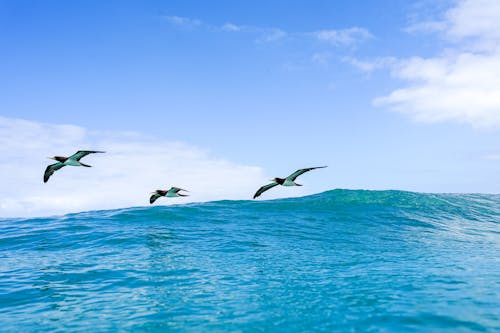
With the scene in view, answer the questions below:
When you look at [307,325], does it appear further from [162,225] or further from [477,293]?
[162,225]

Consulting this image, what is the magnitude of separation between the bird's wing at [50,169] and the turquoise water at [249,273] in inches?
116

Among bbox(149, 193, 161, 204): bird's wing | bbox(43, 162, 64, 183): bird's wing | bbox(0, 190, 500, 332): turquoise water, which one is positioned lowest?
bbox(0, 190, 500, 332): turquoise water

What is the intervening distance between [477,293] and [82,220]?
21.0 metres

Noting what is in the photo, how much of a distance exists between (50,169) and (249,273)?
454 inches

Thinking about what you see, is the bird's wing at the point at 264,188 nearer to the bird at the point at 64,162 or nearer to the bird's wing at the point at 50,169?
the bird at the point at 64,162

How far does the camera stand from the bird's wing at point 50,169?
757 inches

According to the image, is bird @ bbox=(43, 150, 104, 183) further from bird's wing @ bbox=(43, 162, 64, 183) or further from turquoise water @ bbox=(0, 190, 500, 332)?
turquoise water @ bbox=(0, 190, 500, 332)

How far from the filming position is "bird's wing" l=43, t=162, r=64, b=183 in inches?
757

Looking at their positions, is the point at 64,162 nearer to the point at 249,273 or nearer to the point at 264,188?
the point at 264,188

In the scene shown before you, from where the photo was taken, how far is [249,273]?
13195 mm

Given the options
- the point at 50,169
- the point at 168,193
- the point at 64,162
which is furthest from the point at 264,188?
the point at 50,169

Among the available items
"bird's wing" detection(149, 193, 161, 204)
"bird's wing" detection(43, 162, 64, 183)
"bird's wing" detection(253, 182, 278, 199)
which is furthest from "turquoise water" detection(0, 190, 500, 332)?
"bird's wing" detection(43, 162, 64, 183)

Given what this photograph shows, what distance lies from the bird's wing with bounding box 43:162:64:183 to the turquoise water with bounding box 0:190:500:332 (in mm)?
2942

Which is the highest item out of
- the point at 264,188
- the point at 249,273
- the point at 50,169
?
the point at 50,169
